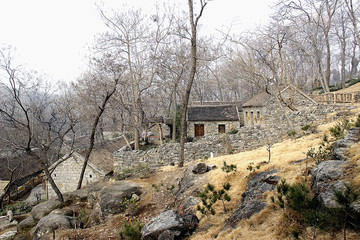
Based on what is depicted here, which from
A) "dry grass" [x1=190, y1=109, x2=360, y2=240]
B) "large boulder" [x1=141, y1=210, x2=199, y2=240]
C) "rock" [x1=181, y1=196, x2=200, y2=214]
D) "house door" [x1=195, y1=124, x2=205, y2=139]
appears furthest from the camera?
"house door" [x1=195, y1=124, x2=205, y2=139]

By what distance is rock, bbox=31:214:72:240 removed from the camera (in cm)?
780

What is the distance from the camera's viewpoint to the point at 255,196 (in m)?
5.04

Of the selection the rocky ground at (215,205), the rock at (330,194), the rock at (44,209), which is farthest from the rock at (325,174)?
the rock at (44,209)

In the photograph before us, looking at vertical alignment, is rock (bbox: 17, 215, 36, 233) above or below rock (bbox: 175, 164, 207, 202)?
below

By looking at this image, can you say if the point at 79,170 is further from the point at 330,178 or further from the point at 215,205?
the point at 330,178

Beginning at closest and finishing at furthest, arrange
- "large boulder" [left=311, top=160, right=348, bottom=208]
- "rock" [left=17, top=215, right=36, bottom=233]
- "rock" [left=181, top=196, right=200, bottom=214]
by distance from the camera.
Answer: "large boulder" [left=311, top=160, right=348, bottom=208] → "rock" [left=181, top=196, right=200, bottom=214] → "rock" [left=17, top=215, right=36, bottom=233]

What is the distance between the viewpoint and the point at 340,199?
2822 mm

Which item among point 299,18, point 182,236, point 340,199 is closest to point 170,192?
point 182,236

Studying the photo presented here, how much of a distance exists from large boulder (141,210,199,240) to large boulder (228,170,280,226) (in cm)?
94

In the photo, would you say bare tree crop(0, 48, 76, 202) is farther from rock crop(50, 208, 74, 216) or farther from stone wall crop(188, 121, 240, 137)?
stone wall crop(188, 121, 240, 137)

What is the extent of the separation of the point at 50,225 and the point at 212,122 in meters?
17.4

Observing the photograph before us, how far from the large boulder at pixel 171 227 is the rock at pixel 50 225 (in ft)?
14.5

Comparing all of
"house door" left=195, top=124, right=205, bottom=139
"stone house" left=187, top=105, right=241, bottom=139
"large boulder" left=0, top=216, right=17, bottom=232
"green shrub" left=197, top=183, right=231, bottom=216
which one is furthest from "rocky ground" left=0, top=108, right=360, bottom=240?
"house door" left=195, top=124, right=205, bottom=139

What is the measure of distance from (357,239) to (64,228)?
8.37m
